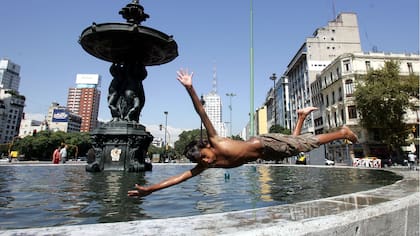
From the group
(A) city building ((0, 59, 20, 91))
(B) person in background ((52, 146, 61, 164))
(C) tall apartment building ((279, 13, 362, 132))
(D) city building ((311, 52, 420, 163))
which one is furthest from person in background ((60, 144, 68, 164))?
(A) city building ((0, 59, 20, 91))

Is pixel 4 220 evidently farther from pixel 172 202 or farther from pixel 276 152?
pixel 276 152

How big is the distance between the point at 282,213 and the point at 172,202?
2827mm

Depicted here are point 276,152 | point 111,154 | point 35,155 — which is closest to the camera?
point 276,152

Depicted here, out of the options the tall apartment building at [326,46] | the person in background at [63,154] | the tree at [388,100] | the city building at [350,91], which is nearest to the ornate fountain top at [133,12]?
the person in background at [63,154]

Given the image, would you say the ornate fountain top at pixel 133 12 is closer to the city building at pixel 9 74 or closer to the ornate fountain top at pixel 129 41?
the ornate fountain top at pixel 129 41

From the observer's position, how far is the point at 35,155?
6284 cm

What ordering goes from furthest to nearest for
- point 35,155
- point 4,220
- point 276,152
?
point 35,155 → point 276,152 → point 4,220

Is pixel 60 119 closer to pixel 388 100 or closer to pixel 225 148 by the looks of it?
pixel 388 100

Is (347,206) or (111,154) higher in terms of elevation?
(111,154)

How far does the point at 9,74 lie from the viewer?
186125 millimetres

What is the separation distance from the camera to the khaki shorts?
4.04 metres

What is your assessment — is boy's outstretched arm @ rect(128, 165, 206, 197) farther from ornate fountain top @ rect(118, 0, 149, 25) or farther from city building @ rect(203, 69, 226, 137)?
city building @ rect(203, 69, 226, 137)

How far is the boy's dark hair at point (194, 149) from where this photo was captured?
3.66 metres

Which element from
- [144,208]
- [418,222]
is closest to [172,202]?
[144,208]
